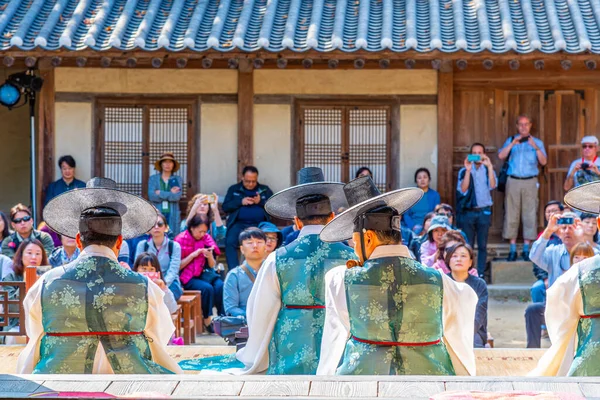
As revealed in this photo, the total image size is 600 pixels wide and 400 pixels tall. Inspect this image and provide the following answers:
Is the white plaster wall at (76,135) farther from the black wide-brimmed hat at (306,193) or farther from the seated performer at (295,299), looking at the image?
the seated performer at (295,299)

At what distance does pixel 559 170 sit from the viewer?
12094mm

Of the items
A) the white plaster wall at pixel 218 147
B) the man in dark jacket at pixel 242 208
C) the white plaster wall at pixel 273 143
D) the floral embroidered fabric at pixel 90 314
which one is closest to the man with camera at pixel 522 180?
the white plaster wall at pixel 273 143

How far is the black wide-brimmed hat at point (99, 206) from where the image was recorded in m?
5.31

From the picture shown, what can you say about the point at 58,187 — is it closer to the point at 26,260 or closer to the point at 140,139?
the point at 140,139

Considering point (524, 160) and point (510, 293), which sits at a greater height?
point (524, 160)

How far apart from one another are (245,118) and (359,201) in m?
6.79

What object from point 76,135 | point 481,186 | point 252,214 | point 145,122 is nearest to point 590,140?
point 481,186

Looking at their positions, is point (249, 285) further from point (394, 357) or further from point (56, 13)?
point (56, 13)

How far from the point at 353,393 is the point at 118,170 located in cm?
904

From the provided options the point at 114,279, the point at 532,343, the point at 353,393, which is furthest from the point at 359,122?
the point at 353,393

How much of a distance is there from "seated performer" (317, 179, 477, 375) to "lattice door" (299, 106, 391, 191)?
7252 mm

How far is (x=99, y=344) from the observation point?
16.2ft

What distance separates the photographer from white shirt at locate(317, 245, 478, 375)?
491cm

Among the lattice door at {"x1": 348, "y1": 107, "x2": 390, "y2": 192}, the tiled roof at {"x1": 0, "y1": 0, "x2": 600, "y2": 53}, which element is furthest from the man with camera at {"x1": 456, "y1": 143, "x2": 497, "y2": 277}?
the tiled roof at {"x1": 0, "y1": 0, "x2": 600, "y2": 53}
